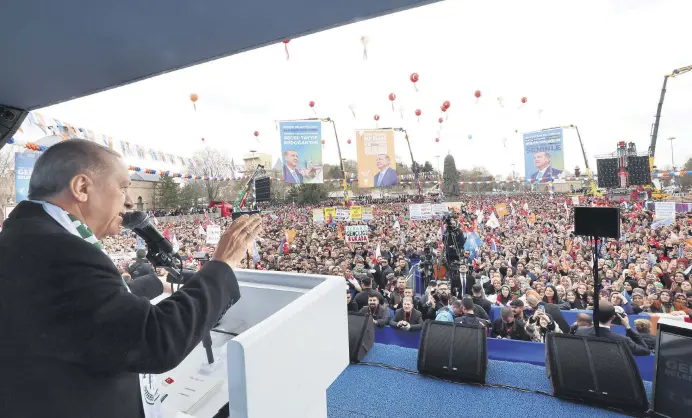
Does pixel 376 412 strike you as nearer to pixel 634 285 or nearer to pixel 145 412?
pixel 145 412

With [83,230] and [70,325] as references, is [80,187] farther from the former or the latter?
[70,325]

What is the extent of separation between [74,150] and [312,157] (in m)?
10.5

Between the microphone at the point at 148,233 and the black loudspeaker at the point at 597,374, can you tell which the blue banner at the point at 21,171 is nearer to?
the microphone at the point at 148,233

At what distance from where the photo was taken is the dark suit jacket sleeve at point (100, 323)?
2.23 feet

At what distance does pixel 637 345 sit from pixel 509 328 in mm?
1356

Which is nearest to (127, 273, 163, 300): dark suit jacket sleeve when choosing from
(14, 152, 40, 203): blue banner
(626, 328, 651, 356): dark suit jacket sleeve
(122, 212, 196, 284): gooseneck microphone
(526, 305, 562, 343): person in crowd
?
(122, 212, 196, 284): gooseneck microphone

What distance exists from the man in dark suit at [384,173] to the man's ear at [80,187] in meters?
10.5

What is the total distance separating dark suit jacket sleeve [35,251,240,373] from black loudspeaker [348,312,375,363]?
2.01 m

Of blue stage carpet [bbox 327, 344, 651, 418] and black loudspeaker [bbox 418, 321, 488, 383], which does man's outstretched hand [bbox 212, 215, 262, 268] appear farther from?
black loudspeaker [bbox 418, 321, 488, 383]

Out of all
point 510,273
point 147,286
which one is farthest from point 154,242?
point 510,273

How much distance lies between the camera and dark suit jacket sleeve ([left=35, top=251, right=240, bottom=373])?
0.68 metres

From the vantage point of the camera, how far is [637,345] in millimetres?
3240

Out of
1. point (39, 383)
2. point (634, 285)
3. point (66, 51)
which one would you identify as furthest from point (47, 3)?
point (634, 285)

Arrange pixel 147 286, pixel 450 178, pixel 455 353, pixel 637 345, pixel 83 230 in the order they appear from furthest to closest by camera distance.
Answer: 1. pixel 450 178
2. pixel 637 345
3. pixel 455 353
4. pixel 147 286
5. pixel 83 230
